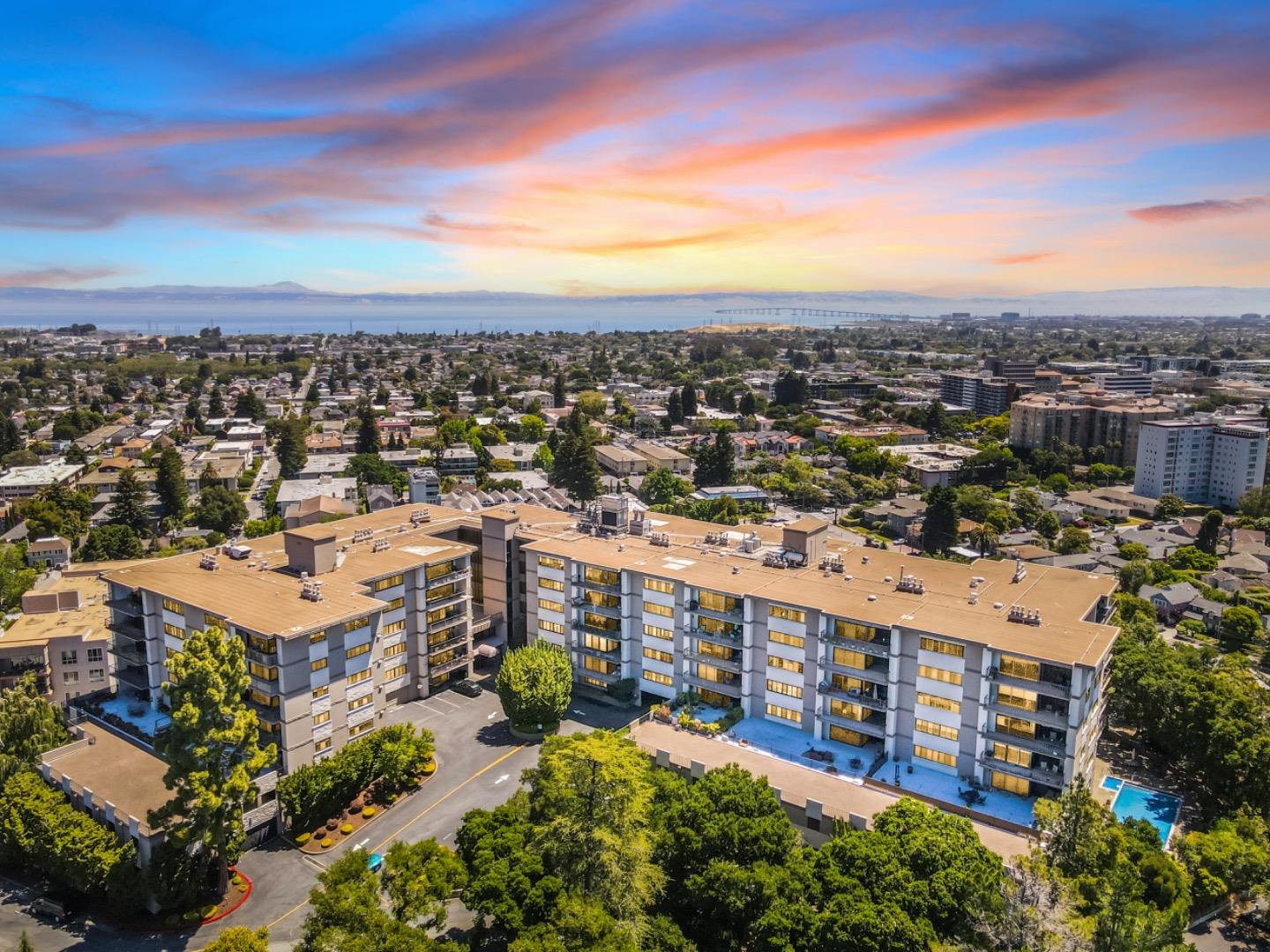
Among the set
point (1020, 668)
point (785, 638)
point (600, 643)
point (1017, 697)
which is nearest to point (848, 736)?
point (785, 638)

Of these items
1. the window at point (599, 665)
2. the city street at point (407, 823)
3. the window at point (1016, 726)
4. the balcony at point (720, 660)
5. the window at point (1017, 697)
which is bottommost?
the city street at point (407, 823)

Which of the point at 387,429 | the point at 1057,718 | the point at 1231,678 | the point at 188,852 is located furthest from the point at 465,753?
the point at 387,429

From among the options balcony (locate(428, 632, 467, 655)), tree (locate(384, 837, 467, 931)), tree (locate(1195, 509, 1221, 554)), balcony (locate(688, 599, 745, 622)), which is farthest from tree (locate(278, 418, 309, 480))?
tree (locate(1195, 509, 1221, 554))

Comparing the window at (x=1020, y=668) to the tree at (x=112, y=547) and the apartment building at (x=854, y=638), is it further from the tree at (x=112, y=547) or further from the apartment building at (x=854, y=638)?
the tree at (x=112, y=547)

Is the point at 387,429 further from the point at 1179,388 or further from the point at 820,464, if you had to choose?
the point at 1179,388

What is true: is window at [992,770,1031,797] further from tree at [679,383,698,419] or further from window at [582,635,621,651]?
tree at [679,383,698,419]

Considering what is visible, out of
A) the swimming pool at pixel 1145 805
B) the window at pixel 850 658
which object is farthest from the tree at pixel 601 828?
the swimming pool at pixel 1145 805
